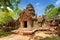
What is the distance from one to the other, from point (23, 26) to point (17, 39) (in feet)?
40.3

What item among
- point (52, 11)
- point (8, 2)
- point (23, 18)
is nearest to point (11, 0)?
point (8, 2)

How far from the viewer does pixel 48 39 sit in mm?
18297

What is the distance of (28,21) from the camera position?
2939cm

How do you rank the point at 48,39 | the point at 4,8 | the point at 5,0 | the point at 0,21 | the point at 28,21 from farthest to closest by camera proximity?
the point at 0,21, the point at 28,21, the point at 4,8, the point at 5,0, the point at 48,39

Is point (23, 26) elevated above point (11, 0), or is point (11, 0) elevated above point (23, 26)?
point (11, 0)

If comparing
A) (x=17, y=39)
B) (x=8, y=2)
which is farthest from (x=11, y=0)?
(x=17, y=39)

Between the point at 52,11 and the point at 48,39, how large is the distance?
43198 millimetres

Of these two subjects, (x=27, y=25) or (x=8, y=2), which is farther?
(x=27, y=25)

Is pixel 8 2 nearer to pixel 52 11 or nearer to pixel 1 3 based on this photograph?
pixel 1 3

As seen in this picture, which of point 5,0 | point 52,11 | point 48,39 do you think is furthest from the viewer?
point 52,11

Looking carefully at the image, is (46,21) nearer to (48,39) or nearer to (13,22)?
(13,22)

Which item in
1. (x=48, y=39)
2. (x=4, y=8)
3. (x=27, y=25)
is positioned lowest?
(x=48, y=39)

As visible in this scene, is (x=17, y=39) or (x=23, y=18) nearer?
(x=17, y=39)

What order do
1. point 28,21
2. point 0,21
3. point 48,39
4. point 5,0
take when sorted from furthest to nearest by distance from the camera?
1. point 0,21
2. point 28,21
3. point 5,0
4. point 48,39
